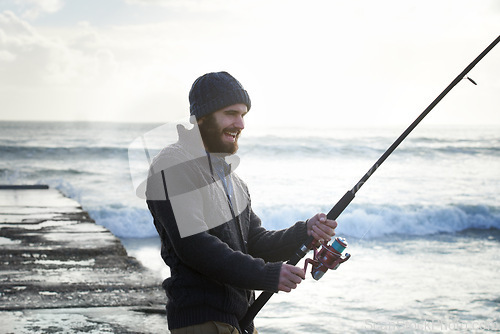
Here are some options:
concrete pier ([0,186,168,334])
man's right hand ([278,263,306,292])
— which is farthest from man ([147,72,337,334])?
concrete pier ([0,186,168,334])

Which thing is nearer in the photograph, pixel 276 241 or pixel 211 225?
pixel 211 225

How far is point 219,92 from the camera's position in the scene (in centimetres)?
212

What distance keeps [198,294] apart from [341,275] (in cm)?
519

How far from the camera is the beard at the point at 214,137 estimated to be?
2.12 meters

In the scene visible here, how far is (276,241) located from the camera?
234 cm

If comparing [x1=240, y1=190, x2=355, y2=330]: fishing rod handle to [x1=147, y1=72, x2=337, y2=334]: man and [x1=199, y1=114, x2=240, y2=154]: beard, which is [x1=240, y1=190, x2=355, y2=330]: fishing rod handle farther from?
[x1=199, y1=114, x2=240, y2=154]: beard

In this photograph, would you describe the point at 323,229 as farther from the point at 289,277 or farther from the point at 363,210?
the point at 363,210

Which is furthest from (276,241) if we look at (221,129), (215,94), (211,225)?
(215,94)

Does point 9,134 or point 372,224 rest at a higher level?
point 9,134

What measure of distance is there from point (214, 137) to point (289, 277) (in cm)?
60

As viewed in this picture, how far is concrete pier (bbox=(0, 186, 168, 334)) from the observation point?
386 cm

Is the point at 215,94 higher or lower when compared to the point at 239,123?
higher

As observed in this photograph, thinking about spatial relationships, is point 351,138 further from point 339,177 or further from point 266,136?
point 339,177

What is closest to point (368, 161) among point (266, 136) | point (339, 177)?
point (339, 177)
